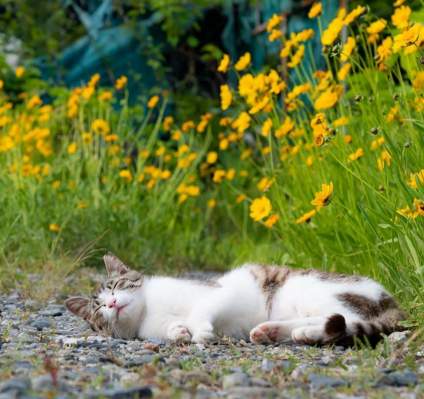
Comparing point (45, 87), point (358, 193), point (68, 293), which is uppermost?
point (45, 87)

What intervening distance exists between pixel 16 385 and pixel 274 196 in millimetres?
2691

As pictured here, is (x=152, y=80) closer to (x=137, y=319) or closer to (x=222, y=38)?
(x=222, y=38)

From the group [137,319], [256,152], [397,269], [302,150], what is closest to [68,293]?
[137,319]

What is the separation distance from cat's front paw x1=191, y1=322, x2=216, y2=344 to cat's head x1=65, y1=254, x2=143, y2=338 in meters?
0.33

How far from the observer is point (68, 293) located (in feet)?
13.9

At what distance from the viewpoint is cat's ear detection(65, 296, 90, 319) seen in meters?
3.39

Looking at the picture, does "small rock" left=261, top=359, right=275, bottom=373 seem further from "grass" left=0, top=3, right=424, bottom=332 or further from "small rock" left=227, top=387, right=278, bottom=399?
"grass" left=0, top=3, right=424, bottom=332

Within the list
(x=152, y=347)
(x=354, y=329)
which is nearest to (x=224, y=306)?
(x=152, y=347)

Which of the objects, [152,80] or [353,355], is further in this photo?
→ [152,80]

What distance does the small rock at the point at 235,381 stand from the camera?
2123mm

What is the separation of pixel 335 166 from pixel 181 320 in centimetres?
130

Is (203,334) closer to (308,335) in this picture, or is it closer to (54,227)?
(308,335)

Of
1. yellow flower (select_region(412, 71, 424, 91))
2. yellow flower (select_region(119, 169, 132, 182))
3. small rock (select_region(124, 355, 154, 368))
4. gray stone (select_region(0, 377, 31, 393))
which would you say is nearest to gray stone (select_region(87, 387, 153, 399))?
gray stone (select_region(0, 377, 31, 393))

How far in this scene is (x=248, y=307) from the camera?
317 centimetres
